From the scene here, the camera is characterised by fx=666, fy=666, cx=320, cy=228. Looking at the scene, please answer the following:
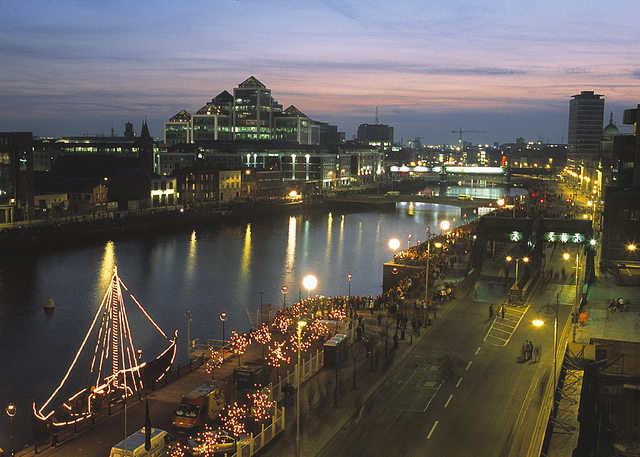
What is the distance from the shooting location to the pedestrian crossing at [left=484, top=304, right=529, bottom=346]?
18.4 m

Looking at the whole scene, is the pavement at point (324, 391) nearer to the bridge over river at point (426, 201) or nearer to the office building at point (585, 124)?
the bridge over river at point (426, 201)

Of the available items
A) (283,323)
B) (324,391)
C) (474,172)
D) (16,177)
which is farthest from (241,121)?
(324,391)

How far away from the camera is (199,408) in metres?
12.3

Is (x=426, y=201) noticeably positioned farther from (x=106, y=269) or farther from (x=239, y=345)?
(x=239, y=345)

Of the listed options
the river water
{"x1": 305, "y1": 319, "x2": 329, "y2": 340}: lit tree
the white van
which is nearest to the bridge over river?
the river water

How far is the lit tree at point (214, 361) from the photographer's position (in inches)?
613

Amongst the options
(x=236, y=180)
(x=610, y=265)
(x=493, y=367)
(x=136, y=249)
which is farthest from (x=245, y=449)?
(x=236, y=180)

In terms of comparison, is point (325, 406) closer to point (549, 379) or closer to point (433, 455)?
point (433, 455)

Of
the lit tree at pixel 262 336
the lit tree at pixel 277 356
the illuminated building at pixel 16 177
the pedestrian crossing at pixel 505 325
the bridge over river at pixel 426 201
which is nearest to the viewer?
the lit tree at pixel 277 356

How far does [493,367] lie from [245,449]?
7288 millimetres

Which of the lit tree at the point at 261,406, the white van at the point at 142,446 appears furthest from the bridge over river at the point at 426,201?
the white van at the point at 142,446

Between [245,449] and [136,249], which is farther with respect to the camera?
[136,249]

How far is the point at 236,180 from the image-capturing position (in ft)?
258

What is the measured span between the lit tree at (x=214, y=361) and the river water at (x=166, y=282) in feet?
13.5
